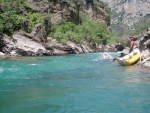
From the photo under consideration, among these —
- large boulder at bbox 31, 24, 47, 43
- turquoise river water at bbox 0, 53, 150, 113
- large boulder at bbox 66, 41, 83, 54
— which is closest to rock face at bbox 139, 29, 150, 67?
turquoise river water at bbox 0, 53, 150, 113

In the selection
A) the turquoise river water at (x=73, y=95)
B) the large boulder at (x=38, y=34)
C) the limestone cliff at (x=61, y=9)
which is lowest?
the turquoise river water at (x=73, y=95)

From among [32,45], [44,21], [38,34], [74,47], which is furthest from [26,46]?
[74,47]

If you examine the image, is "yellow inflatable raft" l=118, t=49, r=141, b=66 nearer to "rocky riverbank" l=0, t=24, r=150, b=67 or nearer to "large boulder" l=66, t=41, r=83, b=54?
"rocky riverbank" l=0, t=24, r=150, b=67

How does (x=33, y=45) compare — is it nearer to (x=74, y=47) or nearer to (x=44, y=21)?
(x=44, y=21)

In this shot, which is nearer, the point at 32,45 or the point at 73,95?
the point at 73,95

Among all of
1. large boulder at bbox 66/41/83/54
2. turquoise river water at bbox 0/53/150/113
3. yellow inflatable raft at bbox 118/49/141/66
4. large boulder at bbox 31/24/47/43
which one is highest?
large boulder at bbox 31/24/47/43

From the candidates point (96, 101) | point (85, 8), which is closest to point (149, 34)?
point (96, 101)

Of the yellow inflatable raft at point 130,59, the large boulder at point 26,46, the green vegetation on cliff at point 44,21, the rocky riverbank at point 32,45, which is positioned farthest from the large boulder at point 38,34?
the yellow inflatable raft at point 130,59

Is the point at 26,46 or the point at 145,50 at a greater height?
the point at 145,50

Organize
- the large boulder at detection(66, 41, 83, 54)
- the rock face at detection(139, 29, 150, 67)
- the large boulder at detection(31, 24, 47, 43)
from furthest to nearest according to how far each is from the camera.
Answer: the large boulder at detection(66, 41, 83, 54)
the large boulder at detection(31, 24, 47, 43)
the rock face at detection(139, 29, 150, 67)

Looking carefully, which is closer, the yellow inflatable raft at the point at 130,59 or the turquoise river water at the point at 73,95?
the turquoise river water at the point at 73,95

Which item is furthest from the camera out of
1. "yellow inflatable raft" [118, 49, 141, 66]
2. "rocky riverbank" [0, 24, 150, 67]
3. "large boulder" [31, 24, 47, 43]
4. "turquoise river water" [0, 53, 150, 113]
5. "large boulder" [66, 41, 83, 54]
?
"large boulder" [66, 41, 83, 54]

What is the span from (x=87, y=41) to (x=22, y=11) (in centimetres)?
2984

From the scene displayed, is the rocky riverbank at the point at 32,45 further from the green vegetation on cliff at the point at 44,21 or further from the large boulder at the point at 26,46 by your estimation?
the green vegetation on cliff at the point at 44,21
